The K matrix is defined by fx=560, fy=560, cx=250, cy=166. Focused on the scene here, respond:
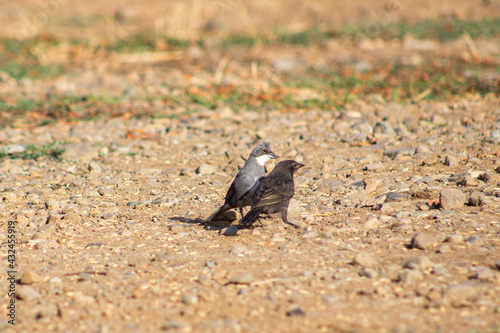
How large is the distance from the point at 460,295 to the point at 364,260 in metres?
0.71

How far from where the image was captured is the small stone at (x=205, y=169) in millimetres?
6355

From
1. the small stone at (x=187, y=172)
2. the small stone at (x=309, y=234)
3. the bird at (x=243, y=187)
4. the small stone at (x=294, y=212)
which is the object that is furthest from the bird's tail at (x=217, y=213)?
the small stone at (x=187, y=172)

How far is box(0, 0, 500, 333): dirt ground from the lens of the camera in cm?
332

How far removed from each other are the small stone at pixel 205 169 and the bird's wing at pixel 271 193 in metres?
1.45

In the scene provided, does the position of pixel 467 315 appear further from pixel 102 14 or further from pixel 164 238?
pixel 102 14

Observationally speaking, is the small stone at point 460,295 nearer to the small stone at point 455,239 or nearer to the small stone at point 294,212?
the small stone at point 455,239

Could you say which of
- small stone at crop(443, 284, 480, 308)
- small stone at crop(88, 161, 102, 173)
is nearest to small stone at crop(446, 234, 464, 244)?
small stone at crop(443, 284, 480, 308)

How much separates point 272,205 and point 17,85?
7.44 m

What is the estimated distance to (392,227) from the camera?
4.58 meters

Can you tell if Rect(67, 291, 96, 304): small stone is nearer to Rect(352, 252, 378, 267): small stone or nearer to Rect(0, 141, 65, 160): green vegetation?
Rect(352, 252, 378, 267): small stone

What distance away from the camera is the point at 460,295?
3.31 m

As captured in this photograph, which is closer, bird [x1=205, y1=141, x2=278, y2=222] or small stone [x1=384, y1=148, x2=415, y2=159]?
bird [x1=205, y1=141, x2=278, y2=222]

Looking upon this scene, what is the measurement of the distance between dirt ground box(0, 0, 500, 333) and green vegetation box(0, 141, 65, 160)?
9 cm

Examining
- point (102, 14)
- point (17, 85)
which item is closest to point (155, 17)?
point (102, 14)
